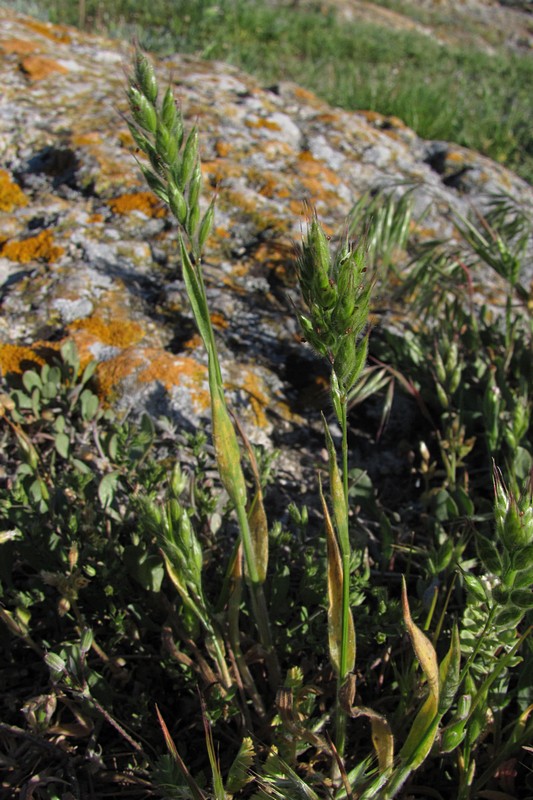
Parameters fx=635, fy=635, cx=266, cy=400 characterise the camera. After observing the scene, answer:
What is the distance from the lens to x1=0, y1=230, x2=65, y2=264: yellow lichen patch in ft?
8.85

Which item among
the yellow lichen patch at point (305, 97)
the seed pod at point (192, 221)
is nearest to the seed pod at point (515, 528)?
the seed pod at point (192, 221)

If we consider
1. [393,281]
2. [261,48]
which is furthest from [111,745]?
[261,48]

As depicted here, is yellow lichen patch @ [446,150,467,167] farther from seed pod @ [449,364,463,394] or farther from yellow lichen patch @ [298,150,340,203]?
seed pod @ [449,364,463,394]

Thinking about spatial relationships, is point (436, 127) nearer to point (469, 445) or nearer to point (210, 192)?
point (210, 192)

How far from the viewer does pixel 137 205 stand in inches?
119

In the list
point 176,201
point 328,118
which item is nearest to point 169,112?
point 176,201

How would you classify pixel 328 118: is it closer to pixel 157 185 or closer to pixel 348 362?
pixel 157 185

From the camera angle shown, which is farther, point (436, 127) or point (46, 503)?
point (436, 127)

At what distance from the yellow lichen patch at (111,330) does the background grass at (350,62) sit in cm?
238

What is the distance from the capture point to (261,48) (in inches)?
305

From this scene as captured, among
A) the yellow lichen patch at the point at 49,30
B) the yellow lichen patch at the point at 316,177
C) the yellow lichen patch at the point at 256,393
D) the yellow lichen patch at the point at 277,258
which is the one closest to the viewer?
the yellow lichen patch at the point at 256,393

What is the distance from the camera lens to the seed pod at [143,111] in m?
1.14

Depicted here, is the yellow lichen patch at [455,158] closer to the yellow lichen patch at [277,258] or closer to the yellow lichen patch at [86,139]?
the yellow lichen patch at [277,258]

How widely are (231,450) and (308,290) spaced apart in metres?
0.49
